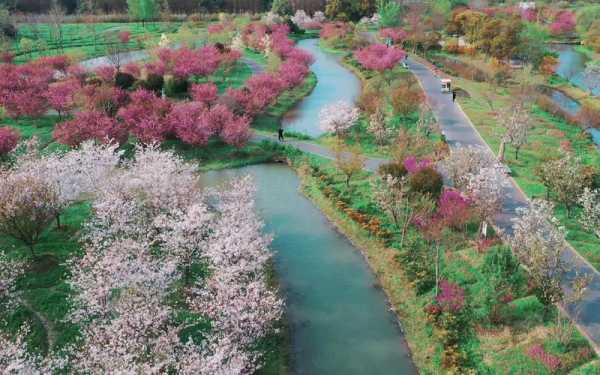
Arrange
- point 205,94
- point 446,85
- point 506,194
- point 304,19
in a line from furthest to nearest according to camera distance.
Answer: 1. point 304,19
2. point 446,85
3. point 205,94
4. point 506,194

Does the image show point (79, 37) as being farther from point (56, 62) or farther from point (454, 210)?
point (454, 210)

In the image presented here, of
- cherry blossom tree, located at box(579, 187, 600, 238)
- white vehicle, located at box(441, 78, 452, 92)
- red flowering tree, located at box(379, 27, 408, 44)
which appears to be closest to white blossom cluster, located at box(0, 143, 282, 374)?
cherry blossom tree, located at box(579, 187, 600, 238)

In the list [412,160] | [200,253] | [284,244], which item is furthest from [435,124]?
[200,253]

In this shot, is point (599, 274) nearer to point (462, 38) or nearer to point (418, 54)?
point (418, 54)

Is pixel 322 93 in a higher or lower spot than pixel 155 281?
higher

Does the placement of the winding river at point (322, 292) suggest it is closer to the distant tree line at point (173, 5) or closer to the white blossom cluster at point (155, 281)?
the white blossom cluster at point (155, 281)

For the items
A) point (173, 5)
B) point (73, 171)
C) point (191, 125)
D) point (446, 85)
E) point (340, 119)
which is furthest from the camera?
point (173, 5)

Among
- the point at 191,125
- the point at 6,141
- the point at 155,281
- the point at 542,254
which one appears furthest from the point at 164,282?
the point at 6,141
